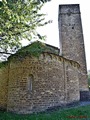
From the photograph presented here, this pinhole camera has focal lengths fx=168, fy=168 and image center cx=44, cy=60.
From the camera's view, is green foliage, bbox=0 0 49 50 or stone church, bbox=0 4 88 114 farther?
stone church, bbox=0 4 88 114

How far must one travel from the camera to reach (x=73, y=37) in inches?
794

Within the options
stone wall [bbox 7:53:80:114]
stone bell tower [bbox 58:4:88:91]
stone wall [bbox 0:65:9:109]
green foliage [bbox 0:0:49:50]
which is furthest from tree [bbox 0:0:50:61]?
stone bell tower [bbox 58:4:88:91]

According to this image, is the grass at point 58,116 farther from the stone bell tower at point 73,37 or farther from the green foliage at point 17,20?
the stone bell tower at point 73,37

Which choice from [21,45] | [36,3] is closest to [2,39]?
[21,45]

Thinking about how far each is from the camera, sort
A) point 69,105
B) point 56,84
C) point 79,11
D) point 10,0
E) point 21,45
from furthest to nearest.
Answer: point 79,11, point 69,105, point 56,84, point 21,45, point 10,0

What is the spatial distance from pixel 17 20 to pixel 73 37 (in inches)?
525

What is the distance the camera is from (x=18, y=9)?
7824 millimetres

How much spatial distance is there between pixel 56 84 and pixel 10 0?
7.10m

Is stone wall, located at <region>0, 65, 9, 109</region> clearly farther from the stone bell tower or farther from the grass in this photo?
the stone bell tower

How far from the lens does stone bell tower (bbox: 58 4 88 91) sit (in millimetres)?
18983

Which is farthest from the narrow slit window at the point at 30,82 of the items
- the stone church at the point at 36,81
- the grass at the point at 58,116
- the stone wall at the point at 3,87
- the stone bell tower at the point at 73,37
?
the stone bell tower at the point at 73,37

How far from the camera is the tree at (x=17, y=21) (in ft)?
24.1

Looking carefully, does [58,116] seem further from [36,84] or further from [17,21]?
[17,21]

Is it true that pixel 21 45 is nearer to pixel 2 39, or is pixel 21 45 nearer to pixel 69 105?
pixel 2 39
